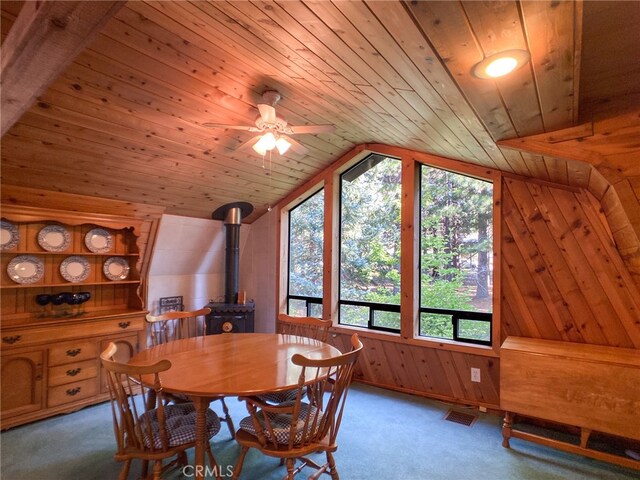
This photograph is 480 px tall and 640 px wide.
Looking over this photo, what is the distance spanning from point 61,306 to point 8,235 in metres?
0.77

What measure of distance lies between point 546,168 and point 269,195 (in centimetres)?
297

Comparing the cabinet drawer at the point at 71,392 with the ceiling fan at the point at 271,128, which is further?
the cabinet drawer at the point at 71,392

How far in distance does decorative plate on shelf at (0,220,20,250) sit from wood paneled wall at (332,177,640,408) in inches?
152

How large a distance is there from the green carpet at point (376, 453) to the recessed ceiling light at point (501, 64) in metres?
2.34

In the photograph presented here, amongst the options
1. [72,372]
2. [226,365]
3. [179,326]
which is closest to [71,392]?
[72,372]

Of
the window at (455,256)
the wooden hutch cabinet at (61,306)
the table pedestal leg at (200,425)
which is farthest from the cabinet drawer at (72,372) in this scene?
the window at (455,256)

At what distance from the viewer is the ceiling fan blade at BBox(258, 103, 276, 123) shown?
2047 millimetres

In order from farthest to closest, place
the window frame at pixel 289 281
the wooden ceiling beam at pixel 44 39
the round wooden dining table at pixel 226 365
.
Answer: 1. the window frame at pixel 289 281
2. the round wooden dining table at pixel 226 365
3. the wooden ceiling beam at pixel 44 39

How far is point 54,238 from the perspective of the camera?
309cm

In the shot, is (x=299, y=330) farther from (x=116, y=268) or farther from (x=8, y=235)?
(x=8, y=235)

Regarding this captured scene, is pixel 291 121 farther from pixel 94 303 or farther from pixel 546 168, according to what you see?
pixel 94 303

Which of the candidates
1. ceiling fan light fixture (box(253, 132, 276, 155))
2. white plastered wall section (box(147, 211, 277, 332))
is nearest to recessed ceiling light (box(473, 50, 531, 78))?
ceiling fan light fixture (box(253, 132, 276, 155))

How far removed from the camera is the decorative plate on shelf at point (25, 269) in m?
2.88

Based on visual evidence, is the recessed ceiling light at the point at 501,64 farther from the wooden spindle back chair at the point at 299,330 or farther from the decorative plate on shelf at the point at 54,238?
the decorative plate on shelf at the point at 54,238
